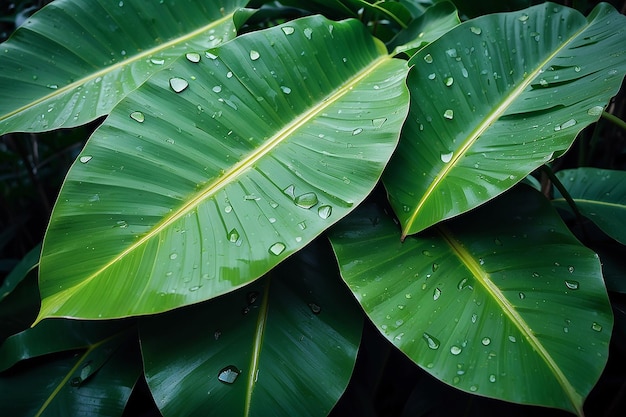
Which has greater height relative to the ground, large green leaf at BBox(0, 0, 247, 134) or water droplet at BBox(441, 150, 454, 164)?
large green leaf at BBox(0, 0, 247, 134)

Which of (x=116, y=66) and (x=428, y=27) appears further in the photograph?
(x=428, y=27)

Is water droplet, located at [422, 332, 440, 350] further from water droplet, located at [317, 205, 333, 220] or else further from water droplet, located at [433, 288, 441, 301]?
water droplet, located at [317, 205, 333, 220]

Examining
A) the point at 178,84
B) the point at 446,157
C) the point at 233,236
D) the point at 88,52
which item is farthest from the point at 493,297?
the point at 88,52

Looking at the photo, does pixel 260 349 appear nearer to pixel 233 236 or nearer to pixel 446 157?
pixel 233 236

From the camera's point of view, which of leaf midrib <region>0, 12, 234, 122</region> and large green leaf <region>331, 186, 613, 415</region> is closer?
large green leaf <region>331, 186, 613, 415</region>

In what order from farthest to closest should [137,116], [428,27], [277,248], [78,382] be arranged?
[428,27] → [78,382] → [137,116] → [277,248]

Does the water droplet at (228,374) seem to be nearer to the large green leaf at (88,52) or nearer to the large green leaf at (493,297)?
the large green leaf at (493,297)

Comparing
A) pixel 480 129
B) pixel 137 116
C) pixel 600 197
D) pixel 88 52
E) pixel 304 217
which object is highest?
pixel 88 52

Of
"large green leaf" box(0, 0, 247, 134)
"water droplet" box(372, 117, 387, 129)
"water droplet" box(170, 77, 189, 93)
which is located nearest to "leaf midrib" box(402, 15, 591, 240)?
"water droplet" box(372, 117, 387, 129)
